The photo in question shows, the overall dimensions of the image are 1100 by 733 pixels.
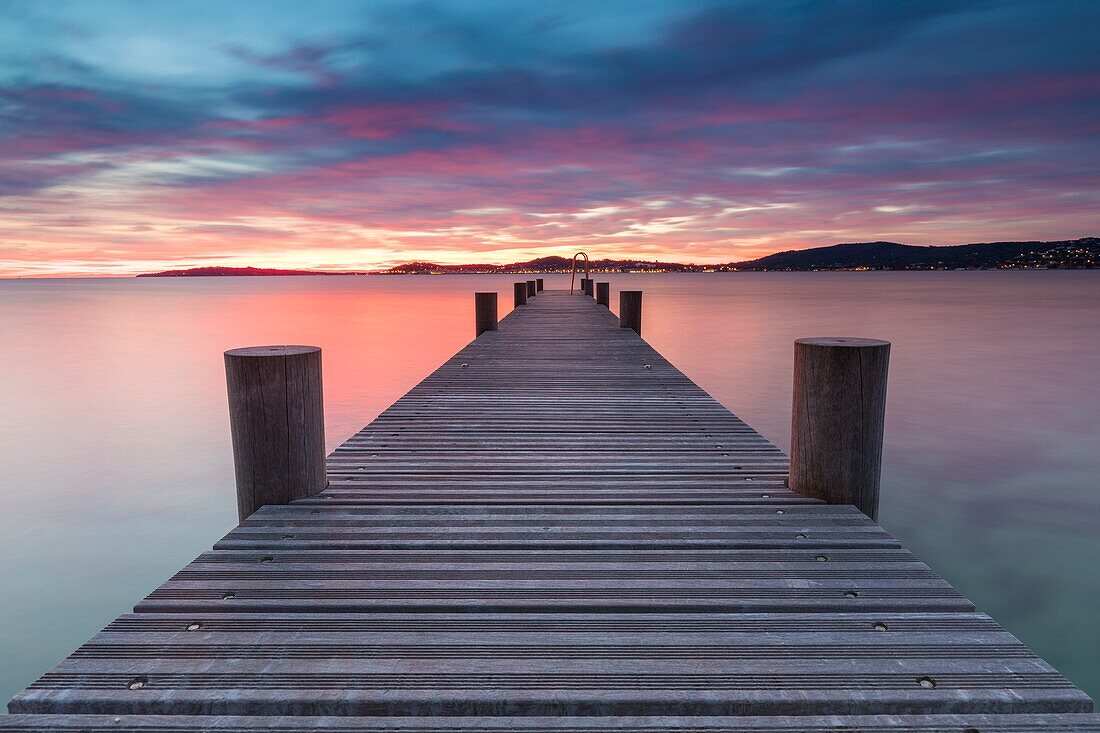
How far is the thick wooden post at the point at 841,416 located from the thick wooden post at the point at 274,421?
2229mm

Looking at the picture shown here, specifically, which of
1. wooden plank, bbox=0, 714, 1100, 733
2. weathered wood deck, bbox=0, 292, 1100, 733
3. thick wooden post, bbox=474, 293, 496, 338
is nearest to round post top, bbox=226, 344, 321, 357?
weathered wood deck, bbox=0, 292, 1100, 733

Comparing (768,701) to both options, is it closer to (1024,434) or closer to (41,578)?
(41,578)

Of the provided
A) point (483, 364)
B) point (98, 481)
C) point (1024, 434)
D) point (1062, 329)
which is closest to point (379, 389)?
point (98, 481)

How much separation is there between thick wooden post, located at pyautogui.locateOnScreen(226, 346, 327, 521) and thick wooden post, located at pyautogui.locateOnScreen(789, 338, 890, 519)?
87.8 inches

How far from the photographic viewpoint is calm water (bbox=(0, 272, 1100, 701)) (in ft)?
17.9

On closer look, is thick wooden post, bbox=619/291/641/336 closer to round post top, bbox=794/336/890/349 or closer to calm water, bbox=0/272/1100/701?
calm water, bbox=0/272/1100/701

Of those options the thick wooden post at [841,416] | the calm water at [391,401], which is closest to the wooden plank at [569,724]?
the thick wooden post at [841,416]

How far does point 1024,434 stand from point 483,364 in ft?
28.5

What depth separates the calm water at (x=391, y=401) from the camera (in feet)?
17.9

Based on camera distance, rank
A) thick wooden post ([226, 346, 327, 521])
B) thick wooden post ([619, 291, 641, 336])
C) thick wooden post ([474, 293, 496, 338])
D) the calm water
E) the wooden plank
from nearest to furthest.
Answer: the wooden plank < thick wooden post ([226, 346, 327, 521]) < the calm water < thick wooden post ([474, 293, 496, 338]) < thick wooden post ([619, 291, 641, 336])

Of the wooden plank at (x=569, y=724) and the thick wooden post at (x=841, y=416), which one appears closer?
the wooden plank at (x=569, y=724)

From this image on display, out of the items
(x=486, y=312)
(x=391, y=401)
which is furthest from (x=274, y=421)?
(x=391, y=401)

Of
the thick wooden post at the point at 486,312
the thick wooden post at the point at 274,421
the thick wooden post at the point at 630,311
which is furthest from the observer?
the thick wooden post at the point at 630,311

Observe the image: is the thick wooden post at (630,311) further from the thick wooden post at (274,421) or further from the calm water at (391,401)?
the thick wooden post at (274,421)
